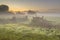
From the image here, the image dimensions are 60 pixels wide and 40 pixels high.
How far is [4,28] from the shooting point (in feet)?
9.04

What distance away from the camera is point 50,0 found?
274 cm

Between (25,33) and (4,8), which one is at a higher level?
(4,8)

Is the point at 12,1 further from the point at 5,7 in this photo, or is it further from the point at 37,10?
the point at 37,10

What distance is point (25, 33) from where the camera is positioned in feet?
8.84

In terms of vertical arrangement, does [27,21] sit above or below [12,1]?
below

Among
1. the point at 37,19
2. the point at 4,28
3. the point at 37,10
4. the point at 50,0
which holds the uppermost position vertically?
the point at 50,0

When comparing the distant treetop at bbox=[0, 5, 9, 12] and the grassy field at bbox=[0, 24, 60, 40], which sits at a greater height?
the distant treetop at bbox=[0, 5, 9, 12]

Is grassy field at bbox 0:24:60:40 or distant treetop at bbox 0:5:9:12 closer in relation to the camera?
grassy field at bbox 0:24:60:40

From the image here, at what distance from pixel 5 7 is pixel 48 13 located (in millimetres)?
838

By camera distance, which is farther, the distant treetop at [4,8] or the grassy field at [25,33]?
the distant treetop at [4,8]

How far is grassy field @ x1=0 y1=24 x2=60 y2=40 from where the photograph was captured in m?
2.62

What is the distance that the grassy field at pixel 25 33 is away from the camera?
2.62 meters

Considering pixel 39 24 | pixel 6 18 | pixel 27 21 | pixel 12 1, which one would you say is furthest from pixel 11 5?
pixel 39 24

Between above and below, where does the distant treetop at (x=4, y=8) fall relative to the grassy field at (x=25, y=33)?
above
